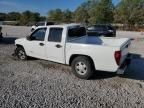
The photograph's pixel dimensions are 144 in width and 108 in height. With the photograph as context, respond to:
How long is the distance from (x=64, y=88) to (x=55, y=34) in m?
2.39

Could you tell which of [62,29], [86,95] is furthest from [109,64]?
[62,29]

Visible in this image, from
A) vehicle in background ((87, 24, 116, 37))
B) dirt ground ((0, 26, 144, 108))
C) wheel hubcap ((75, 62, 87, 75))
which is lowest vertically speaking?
dirt ground ((0, 26, 144, 108))

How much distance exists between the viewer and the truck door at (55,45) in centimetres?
782

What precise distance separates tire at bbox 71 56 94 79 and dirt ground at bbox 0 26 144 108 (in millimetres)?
196

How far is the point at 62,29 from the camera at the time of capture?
26.0ft

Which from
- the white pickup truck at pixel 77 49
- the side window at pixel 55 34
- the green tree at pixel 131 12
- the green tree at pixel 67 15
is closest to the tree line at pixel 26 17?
the green tree at pixel 67 15

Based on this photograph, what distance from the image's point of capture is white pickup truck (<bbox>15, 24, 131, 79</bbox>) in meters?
6.67

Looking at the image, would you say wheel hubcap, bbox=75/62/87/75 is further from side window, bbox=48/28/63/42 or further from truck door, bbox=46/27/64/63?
side window, bbox=48/28/63/42

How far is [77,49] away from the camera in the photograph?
23.8 feet

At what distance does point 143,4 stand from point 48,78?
48.7 meters

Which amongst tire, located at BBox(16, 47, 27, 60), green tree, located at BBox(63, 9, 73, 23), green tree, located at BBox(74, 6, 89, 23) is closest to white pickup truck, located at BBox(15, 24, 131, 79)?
tire, located at BBox(16, 47, 27, 60)

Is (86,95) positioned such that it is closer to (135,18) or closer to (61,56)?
(61,56)

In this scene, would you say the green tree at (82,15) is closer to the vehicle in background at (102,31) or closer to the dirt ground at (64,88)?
the vehicle in background at (102,31)

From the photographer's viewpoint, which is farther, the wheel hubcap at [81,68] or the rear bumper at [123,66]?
the wheel hubcap at [81,68]
